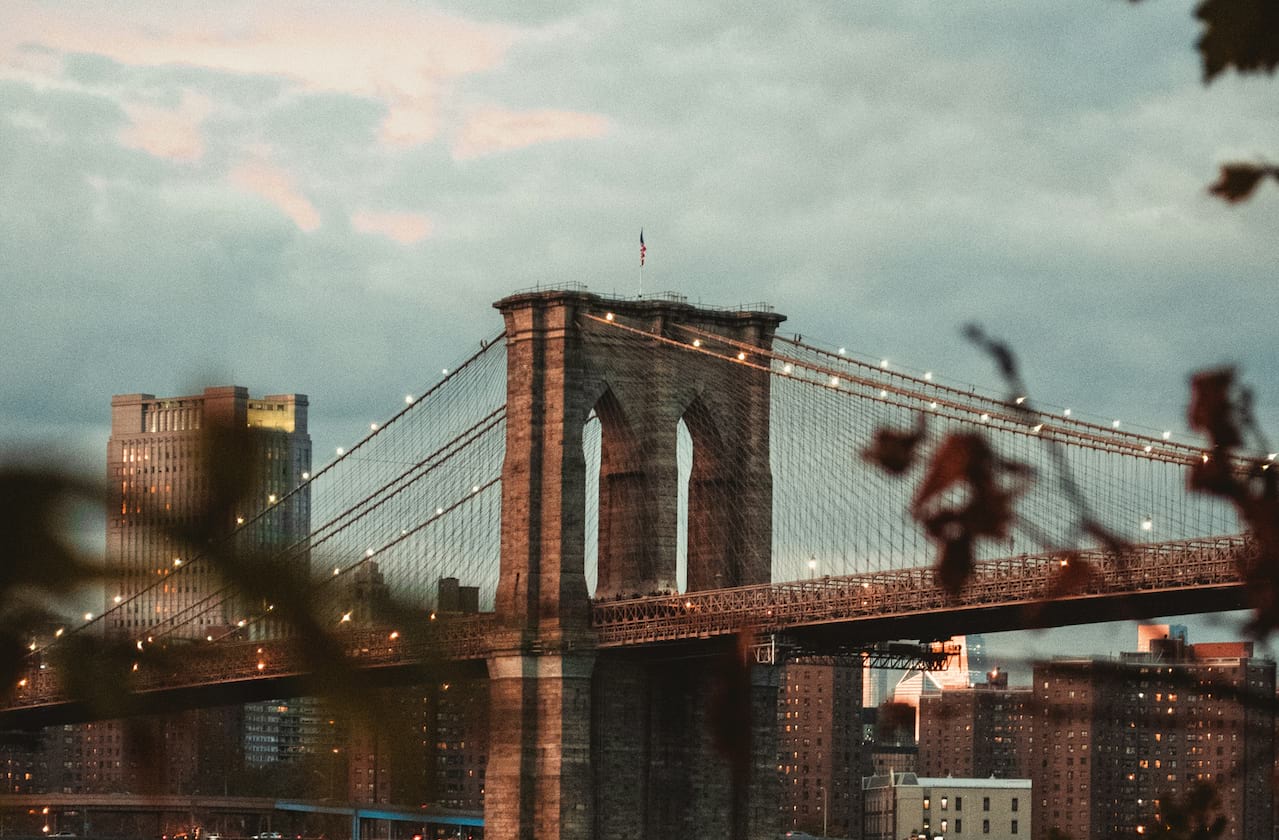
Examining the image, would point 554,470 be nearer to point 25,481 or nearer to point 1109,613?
point 1109,613

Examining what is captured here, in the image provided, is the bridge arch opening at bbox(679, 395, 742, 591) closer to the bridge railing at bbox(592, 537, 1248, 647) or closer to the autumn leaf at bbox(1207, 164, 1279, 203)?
the bridge railing at bbox(592, 537, 1248, 647)

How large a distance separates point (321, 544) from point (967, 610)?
184 ft

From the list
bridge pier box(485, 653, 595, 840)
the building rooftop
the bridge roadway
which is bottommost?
the building rooftop

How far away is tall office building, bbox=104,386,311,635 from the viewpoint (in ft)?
10.2

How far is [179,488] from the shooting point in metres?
3.17

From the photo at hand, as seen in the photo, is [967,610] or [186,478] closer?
[186,478]

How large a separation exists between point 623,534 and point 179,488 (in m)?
64.8

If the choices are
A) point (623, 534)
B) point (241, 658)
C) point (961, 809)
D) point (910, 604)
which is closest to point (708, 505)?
point (623, 534)

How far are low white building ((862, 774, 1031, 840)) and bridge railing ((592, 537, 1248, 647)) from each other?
91576mm

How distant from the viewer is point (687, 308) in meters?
69.6

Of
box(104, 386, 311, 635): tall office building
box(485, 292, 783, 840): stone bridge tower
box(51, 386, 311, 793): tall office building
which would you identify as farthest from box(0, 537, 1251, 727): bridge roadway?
box(104, 386, 311, 635): tall office building

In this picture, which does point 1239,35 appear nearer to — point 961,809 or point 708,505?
point 708,505

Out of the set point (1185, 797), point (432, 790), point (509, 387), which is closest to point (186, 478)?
point (432, 790)

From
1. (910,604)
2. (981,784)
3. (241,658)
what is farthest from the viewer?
(981,784)
